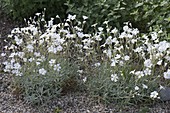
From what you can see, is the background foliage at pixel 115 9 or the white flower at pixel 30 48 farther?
the background foliage at pixel 115 9

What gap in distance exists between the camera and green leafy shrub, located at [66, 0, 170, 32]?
4.33 m

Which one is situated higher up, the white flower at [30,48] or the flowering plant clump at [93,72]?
the white flower at [30,48]

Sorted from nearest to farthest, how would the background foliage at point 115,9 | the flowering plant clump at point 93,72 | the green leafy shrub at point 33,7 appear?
1. the flowering plant clump at point 93,72
2. the background foliage at point 115,9
3. the green leafy shrub at point 33,7

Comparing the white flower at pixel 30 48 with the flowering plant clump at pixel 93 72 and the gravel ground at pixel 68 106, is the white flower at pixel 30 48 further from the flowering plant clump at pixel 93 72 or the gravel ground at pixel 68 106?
the gravel ground at pixel 68 106

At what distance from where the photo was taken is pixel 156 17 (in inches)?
169

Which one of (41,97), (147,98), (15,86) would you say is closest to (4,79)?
(15,86)

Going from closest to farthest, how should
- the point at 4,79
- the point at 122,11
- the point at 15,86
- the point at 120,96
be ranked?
the point at 120,96 → the point at 15,86 → the point at 4,79 → the point at 122,11

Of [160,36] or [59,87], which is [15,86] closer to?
[59,87]

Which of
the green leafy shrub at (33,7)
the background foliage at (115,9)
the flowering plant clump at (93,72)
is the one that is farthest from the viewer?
the green leafy shrub at (33,7)

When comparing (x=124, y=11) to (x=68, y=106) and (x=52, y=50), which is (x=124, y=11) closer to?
(x=52, y=50)

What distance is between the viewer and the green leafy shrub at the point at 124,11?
4332 millimetres

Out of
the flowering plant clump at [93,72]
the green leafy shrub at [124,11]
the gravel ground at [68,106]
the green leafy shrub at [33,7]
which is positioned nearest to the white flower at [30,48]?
the flowering plant clump at [93,72]

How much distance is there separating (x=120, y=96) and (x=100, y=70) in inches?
13.0

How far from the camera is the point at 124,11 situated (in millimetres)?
4516
